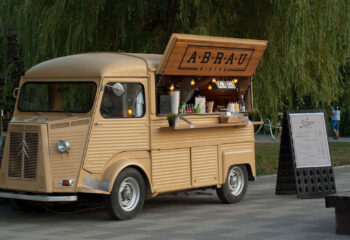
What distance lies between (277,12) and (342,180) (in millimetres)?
3873

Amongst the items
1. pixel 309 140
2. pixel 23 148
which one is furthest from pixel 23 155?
pixel 309 140

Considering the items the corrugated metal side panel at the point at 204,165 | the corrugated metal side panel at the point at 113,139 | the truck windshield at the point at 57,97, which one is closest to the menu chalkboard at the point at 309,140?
the corrugated metal side panel at the point at 204,165

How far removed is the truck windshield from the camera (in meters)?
11.7

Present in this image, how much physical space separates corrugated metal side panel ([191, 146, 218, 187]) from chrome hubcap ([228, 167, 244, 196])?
0.55 metres

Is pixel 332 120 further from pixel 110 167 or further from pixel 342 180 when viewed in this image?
pixel 110 167

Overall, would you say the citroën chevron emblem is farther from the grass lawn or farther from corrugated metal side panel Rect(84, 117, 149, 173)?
the grass lawn

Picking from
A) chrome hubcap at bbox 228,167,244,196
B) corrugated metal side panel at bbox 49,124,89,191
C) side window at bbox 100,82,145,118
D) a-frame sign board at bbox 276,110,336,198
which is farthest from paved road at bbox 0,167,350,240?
side window at bbox 100,82,145,118

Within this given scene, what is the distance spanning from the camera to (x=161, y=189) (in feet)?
39.9

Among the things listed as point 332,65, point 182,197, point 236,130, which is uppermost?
point 332,65

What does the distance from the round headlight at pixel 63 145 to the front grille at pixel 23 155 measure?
1.05 ft

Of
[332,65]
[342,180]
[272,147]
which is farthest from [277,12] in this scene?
[272,147]

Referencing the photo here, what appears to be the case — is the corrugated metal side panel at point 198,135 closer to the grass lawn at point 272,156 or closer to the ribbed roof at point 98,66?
the ribbed roof at point 98,66

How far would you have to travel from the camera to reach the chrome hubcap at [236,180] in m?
13.6

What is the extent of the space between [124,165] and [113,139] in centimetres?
42
